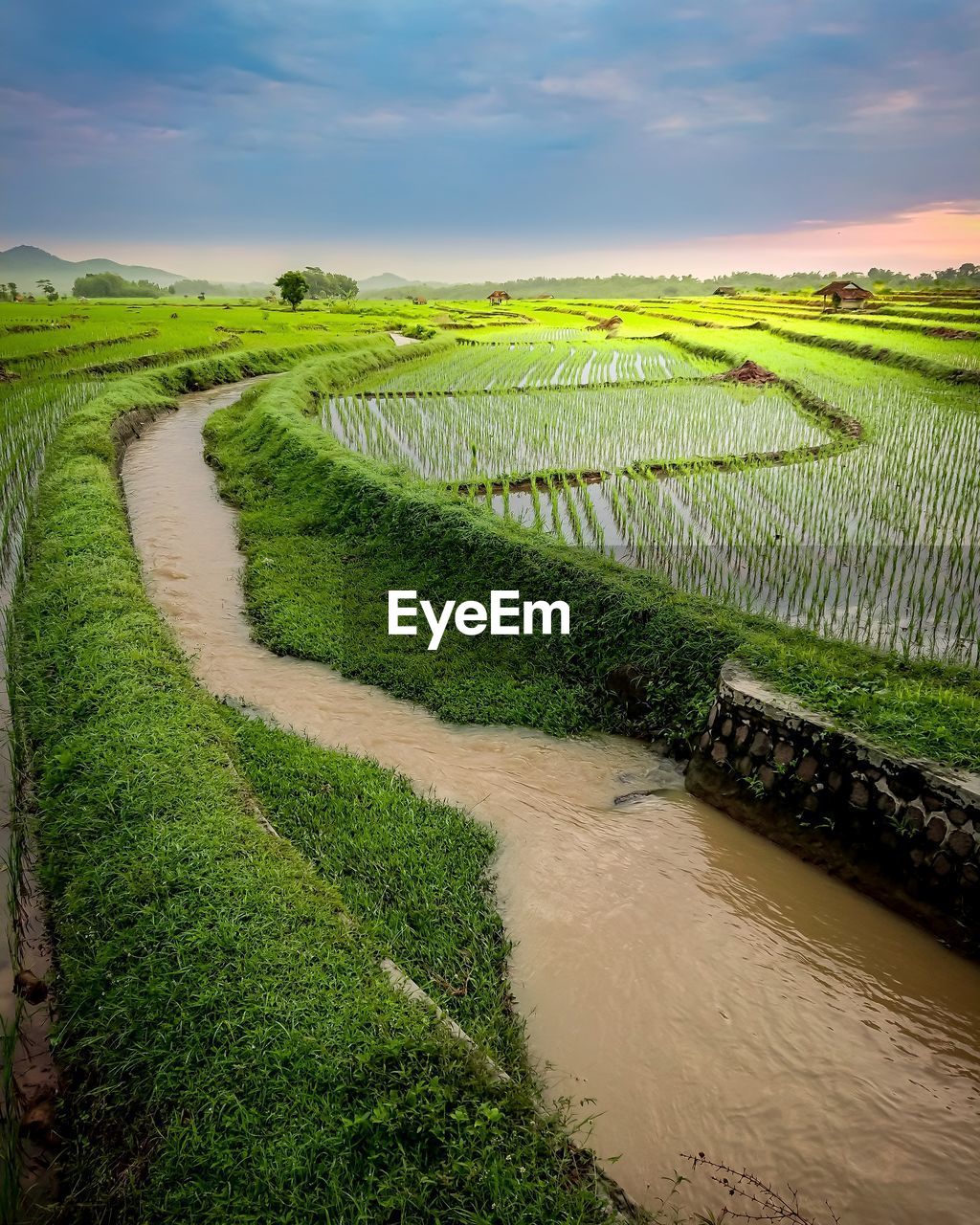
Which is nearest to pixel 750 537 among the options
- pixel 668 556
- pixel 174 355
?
pixel 668 556

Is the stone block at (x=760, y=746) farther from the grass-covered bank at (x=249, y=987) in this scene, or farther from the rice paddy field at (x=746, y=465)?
the grass-covered bank at (x=249, y=987)

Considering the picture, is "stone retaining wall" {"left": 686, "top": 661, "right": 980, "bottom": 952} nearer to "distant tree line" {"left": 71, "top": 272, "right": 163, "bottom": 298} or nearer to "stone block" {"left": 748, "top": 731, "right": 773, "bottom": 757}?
"stone block" {"left": 748, "top": 731, "right": 773, "bottom": 757}

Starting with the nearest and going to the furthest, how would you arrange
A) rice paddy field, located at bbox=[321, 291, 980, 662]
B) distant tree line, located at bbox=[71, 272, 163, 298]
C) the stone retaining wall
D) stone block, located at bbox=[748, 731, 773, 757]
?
the stone retaining wall, stone block, located at bbox=[748, 731, 773, 757], rice paddy field, located at bbox=[321, 291, 980, 662], distant tree line, located at bbox=[71, 272, 163, 298]

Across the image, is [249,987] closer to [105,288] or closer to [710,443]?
[710,443]

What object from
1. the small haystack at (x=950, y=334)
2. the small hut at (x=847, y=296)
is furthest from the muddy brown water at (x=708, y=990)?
the small hut at (x=847, y=296)

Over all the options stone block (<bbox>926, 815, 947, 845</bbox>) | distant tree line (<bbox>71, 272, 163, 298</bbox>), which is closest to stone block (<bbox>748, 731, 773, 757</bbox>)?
stone block (<bbox>926, 815, 947, 845</bbox>)
